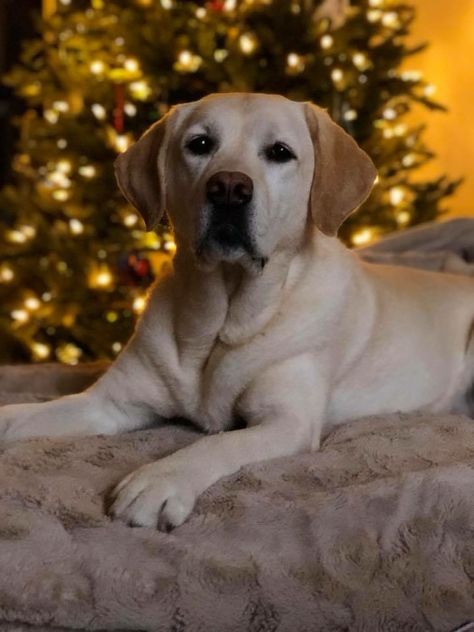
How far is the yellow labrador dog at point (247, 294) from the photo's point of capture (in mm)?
2021

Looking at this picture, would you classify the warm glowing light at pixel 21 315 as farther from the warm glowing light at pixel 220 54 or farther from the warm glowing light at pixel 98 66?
the warm glowing light at pixel 220 54

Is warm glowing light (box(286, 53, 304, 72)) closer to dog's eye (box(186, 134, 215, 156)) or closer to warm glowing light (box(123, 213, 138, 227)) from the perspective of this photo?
warm glowing light (box(123, 213, 138, 227))

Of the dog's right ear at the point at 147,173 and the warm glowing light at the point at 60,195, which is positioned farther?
the warm glowing light at the point at 60,195

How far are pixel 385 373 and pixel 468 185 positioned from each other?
8.97 feet

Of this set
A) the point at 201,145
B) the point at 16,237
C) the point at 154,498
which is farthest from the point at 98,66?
the point at 154,498

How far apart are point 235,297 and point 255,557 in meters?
0.84

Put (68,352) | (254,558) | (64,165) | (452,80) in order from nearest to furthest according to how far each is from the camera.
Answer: (254,558) → (64,165) → (68,352) → (452,80)

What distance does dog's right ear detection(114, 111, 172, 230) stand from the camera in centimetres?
220

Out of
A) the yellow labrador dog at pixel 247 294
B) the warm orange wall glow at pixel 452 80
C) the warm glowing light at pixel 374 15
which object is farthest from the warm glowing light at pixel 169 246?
the warm orange wall glow at pixel 452 80

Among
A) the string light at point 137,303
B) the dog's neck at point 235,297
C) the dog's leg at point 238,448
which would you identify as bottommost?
the string light at point 137,303

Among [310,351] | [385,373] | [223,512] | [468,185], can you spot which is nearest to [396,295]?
[385,373]

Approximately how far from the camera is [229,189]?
192 centimetres

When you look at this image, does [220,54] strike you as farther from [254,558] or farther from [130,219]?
[254,558]

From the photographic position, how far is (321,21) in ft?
12.2
